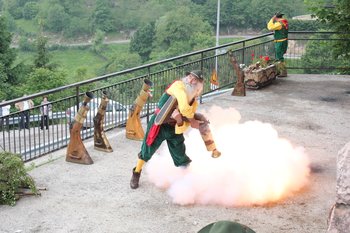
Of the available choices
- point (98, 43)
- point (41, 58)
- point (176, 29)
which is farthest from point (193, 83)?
point (98, 43)

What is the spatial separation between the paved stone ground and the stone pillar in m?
2.55

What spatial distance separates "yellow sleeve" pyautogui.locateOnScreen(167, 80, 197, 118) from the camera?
7.43m

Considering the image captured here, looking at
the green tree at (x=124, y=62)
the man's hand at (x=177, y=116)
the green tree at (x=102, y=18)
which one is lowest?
the green tree at (x=124, y=62)

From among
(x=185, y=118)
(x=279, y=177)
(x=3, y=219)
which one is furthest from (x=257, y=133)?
(x=3, y=219)

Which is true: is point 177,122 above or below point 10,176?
above

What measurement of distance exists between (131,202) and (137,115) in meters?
2.91

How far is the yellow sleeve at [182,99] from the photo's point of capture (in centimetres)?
743

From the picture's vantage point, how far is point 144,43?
10781cm

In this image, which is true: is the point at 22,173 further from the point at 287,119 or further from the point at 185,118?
the point at 287,119

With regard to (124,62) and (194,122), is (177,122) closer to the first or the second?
(194,122)

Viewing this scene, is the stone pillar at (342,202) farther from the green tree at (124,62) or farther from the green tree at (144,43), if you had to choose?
the green tree at (144,43)

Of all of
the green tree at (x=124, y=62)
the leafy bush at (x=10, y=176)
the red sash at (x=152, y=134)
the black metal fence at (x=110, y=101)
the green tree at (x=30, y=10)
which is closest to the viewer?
the leafy bush at (x=10, y=176)

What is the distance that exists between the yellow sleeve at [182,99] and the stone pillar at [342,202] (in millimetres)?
3162

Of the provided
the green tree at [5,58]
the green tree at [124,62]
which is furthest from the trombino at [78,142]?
the green tree at [124,62]
